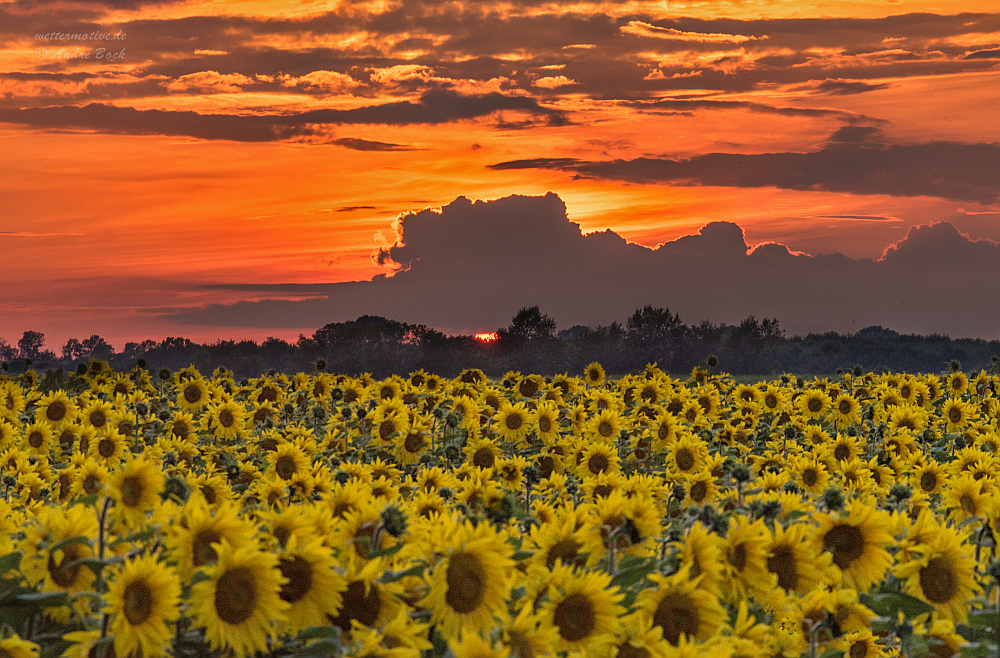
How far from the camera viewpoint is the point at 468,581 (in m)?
4.40

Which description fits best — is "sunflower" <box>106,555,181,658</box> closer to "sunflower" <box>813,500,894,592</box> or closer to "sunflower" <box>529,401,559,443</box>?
"sunflower" <box>813,500,894,592</box>

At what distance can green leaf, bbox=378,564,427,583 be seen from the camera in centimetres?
418

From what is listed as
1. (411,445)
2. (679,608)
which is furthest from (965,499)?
(411,445)

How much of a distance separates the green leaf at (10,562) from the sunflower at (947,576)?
17.4 ft

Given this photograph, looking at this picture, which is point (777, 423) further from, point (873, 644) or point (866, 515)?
point (866, 515)

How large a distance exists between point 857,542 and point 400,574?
3.50 meters

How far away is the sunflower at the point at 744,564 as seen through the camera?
5.37m

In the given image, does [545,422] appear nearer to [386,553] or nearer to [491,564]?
[491,564]

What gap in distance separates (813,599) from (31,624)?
200 inches

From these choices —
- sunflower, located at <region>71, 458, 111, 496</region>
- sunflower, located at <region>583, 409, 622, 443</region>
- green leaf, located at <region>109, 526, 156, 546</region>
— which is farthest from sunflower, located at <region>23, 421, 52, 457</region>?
green leaf, located at <region>109, 526, 156, 546</region>

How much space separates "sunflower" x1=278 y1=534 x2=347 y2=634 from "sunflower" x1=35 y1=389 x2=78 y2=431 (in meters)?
13.0

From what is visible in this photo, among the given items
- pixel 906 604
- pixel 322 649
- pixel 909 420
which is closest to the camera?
pixel 322 649

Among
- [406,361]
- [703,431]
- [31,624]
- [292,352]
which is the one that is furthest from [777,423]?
[292,352]

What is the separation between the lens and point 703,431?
14109mm
